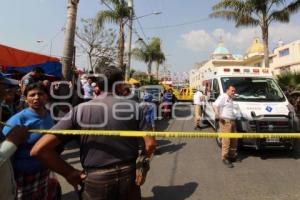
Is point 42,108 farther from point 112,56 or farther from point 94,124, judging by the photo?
point 112,56

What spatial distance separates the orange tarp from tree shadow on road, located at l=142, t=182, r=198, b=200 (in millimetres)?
6239

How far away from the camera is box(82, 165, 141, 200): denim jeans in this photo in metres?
2.79

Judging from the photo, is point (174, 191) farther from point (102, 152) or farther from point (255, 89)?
point (255, 89)

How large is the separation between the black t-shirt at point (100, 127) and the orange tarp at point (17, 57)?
786 cm

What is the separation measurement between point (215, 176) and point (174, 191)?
4.05ft

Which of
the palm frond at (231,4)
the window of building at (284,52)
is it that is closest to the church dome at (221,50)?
the window of building at (284,52)

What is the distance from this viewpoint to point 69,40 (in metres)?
11.4

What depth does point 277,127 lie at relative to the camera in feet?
27.0

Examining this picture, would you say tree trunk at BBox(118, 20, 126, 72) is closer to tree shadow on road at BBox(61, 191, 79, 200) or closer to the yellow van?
the yellow van

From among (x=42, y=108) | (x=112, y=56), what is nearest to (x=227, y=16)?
(x=112, y=56)

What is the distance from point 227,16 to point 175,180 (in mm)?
17651

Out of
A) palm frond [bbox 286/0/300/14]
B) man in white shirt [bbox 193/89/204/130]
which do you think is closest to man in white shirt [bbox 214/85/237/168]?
man in white shirt [bbox 193/89/204/130]

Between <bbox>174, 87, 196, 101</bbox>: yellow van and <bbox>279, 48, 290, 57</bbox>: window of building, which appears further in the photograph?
<bbox>279, 48, 290, 57</bbox>: window of building

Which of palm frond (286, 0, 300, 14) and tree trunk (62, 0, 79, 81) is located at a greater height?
palm frond (286, 0, 300, 14)
